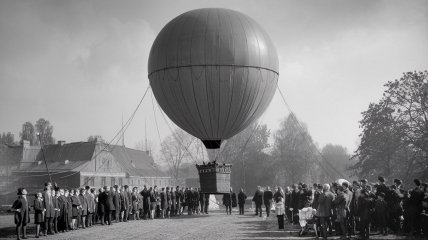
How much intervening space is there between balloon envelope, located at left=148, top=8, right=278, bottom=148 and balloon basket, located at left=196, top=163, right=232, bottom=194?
1471 mm

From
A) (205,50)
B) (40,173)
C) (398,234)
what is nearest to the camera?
(398,234)

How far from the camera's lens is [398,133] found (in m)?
31.4

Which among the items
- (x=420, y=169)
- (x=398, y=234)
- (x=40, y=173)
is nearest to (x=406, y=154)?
(x=420, y=169)

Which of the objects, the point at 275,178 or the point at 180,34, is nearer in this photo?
the point at 180,34

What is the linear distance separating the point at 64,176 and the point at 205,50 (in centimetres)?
4181

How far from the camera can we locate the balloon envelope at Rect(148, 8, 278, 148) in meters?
16.1

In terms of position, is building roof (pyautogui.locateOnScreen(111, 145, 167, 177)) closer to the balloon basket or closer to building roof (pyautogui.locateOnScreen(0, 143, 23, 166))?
building roof (pyautogui.locateOnScreen(0, 143, 23, 166))

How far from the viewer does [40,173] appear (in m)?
→ 54.6

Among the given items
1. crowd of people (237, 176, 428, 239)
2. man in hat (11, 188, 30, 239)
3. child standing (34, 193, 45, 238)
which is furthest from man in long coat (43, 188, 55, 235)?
crowd of people (237, 176, 428, 239)

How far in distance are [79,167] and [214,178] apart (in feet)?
131

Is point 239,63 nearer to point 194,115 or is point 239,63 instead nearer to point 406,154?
point 194,115

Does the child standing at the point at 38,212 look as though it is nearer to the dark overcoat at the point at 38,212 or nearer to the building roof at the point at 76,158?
the dark overcoat at the point at 38,212

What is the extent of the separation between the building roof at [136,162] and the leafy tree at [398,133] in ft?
128

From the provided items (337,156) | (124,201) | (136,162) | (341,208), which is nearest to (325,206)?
(341,208)
